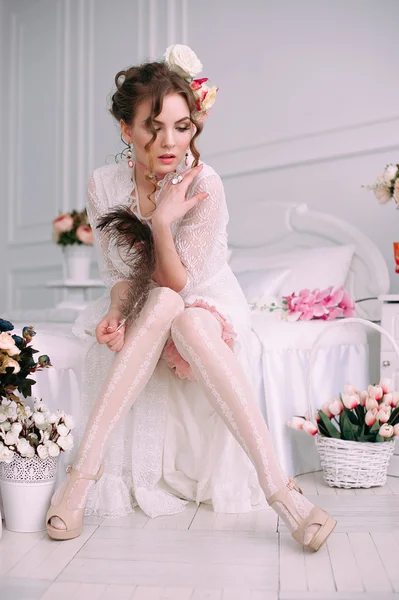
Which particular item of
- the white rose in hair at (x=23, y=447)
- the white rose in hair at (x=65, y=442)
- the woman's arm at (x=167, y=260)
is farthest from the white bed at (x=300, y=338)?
the white rose in hair at (x=23, y=447)

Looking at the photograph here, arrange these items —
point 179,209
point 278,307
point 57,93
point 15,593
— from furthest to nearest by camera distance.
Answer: point 57,93 → point 278,307 → point 179,209 → point 15,593

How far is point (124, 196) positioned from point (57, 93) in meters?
3.38

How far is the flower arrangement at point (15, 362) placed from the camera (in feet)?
6.12

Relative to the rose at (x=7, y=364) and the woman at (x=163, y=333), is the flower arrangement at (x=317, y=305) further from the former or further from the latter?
the rose at (x=7, y=364)

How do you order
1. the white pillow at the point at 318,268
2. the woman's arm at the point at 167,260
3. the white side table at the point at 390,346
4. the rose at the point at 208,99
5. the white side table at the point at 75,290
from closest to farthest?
the woman's arm at the point at 167,260 → the rose at the point at 208,99 → the white side table at the point at 390,346 → the white pillow at the point at 318,268 → the white side table at the point at 75,290

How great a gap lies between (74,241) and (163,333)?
7.70 feet

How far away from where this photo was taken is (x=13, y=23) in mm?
5840

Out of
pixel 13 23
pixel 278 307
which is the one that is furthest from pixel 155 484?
pixel 13 23

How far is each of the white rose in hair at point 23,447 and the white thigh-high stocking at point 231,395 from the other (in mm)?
466

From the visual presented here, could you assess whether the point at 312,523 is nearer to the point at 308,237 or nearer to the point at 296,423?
the point at 296,423

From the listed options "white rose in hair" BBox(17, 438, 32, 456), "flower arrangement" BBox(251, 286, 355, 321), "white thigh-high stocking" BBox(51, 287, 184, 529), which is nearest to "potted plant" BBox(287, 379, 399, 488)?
"flower arrangement" BBox(251, 286, 355, 321)

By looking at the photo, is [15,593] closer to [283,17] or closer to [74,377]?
[74,377]

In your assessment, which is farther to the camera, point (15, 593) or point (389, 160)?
point (389, 160)

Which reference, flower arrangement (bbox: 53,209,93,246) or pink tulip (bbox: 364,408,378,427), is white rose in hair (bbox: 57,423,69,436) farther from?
flower arrangement (bbox: 53,209,93,246)
